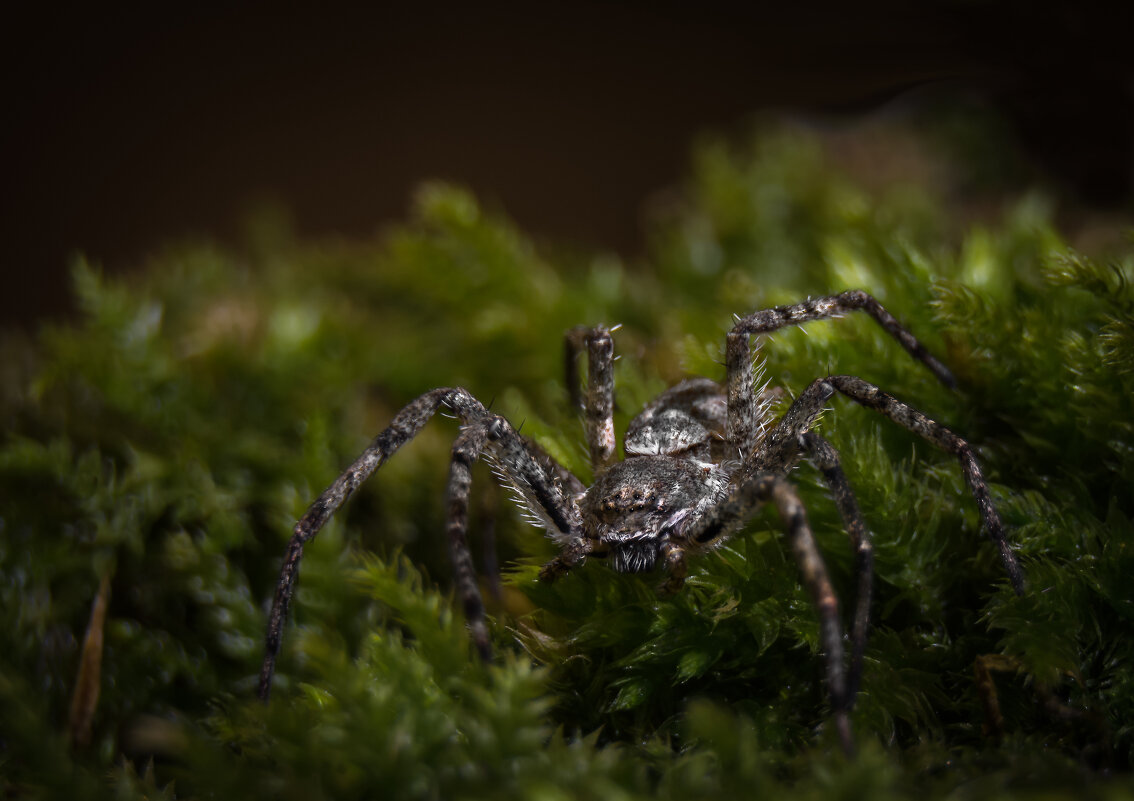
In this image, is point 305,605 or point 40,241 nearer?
point 305,605

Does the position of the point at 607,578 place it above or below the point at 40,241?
below

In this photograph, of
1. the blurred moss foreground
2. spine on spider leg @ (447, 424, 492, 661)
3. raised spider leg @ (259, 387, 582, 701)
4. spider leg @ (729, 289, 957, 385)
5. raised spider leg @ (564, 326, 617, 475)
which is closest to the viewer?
the blurred moss foreground

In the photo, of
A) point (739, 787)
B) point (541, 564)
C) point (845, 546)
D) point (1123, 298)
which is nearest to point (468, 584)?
point (541, 564)

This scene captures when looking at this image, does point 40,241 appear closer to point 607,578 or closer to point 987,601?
point 607,578

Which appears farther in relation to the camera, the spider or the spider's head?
the spider's head

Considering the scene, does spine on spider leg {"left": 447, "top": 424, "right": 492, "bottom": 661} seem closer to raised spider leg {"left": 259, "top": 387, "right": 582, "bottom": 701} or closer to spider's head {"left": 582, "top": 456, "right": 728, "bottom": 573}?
raised spider leg {"left": 259, "top": 387, "right": 582, "bottom": 701}

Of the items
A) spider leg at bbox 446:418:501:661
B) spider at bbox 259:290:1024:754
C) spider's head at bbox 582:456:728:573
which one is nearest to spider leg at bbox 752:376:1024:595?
spider at bbox 259:290:1024:754

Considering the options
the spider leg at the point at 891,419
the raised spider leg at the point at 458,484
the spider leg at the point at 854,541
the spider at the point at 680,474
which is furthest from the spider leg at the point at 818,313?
the raised spider leg at the point at 458,484

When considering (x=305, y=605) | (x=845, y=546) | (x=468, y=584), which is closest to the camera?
(x=468, y=584)
